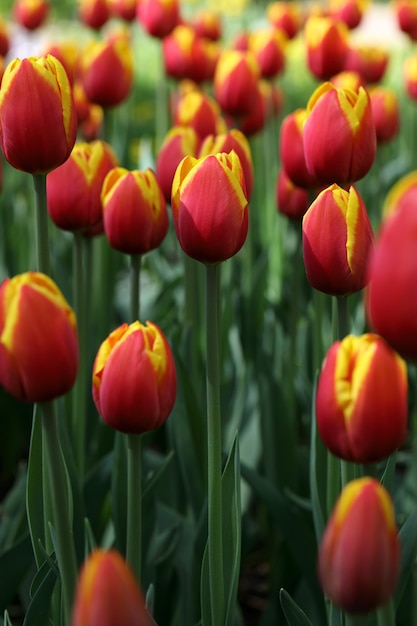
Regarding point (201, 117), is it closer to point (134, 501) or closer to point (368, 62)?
point (368, 62)

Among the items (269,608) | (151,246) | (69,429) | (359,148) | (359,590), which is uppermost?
(359,148)

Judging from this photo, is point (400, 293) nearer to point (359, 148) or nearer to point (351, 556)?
point (351, 556)

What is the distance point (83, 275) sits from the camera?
147 cm

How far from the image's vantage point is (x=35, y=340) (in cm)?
76

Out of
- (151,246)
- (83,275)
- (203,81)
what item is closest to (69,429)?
(83,275)

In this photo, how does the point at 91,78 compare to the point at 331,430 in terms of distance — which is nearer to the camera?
the point at 331,430

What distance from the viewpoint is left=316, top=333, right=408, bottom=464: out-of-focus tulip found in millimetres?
737

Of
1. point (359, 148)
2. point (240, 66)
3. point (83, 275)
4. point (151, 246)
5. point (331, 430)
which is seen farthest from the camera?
point (240, 66)

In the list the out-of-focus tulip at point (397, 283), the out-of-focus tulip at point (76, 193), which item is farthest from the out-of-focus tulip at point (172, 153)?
the out-of-focus tulip at point (397, 283)

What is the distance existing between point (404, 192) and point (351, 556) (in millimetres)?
240

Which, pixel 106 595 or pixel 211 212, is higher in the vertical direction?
pixel 211 212

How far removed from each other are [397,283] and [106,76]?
1.49 m

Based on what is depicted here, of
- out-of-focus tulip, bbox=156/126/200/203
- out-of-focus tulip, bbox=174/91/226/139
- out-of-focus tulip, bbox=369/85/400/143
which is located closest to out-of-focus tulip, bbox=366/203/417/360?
out-of-focus tulip, bbox=156/126/200/203

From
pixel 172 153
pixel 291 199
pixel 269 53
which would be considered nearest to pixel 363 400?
pixel 172 153
